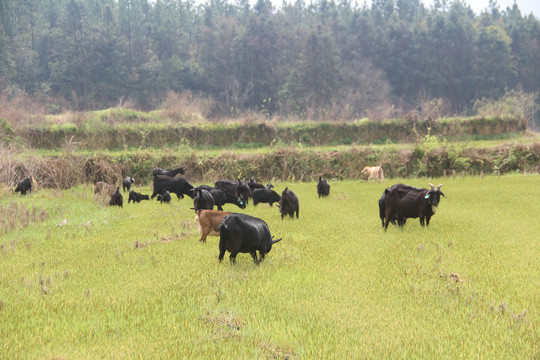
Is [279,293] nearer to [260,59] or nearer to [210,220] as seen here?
[210,220]

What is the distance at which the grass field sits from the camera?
4.29 metres

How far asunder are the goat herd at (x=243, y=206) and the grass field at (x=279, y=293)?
0.34 metres

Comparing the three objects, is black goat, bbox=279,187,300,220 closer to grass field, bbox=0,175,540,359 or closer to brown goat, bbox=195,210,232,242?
grass field, bbox=0,175,540,359

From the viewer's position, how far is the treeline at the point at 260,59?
66.8m

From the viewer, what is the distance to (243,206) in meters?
12.5

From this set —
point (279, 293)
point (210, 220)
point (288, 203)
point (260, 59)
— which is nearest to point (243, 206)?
point (288, 203)

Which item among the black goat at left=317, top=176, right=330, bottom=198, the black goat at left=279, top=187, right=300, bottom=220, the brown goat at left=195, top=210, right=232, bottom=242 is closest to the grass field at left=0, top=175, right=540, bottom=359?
the brown goat at left=195, top=210, right=232, bottom=242

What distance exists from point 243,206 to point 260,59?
220ft

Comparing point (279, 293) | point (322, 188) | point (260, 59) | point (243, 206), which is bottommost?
point (322, 188)

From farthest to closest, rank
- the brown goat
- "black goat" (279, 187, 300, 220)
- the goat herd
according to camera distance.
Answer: "black goat" (279, 187, 300, 220)
the brown goat
the goat herd

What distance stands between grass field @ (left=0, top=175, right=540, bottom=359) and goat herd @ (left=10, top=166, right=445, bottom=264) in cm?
34

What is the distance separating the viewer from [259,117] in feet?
124

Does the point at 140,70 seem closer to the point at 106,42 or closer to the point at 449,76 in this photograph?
the point at 106,42

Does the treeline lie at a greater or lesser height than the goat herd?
greater
